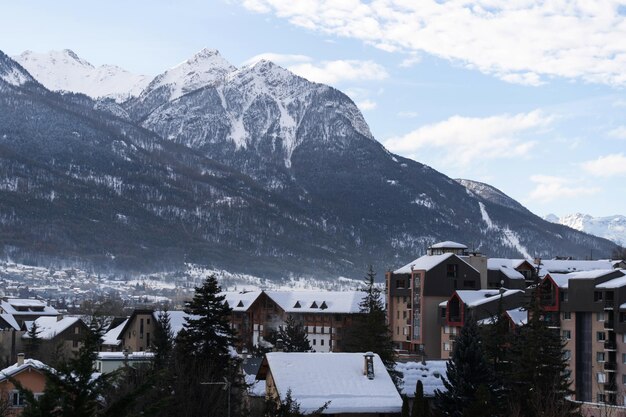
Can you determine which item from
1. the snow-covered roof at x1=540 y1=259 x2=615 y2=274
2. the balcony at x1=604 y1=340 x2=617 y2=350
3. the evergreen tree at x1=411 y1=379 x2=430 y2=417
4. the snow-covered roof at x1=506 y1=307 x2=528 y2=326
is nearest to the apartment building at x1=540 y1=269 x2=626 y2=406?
the balcony at x1=604 y1=340 x2=617 y2=350

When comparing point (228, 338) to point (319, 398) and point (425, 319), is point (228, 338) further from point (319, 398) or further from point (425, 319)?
point (425, 319)

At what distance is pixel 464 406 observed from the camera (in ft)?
206

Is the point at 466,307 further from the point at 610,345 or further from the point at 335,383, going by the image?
the point at 335,383

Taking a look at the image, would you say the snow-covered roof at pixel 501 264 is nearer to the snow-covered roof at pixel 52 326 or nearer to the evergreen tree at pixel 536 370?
the snow-covered roof at pixel 52 326

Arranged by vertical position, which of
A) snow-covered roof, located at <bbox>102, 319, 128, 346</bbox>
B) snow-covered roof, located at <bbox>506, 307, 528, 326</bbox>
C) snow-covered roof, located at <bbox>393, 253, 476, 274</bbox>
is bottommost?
snow-covered roof, located at <bbox>102, 319, 128, 346</bbox>

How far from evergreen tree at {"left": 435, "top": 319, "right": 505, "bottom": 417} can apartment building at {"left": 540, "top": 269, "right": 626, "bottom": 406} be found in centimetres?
2805

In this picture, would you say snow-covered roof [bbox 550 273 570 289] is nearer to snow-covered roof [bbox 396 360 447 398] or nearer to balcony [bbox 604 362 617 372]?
balcony [bbox 604 362 617 372]

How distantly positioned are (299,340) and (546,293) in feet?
82.6

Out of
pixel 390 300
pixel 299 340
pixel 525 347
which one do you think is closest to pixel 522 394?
pixel 525 347

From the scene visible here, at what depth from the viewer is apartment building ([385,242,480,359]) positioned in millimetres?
135875

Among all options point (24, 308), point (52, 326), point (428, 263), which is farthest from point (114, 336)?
point (428, 263)

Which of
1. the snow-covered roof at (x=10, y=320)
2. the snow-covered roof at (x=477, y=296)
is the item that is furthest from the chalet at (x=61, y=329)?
the snow-covered roof at (x=477, y=296)

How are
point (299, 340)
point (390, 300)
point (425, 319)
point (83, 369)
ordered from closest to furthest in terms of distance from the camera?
point (83, 369)
point (299, 340)
point (425, 319)
point (390, 300)

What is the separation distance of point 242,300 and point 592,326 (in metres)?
78.8
